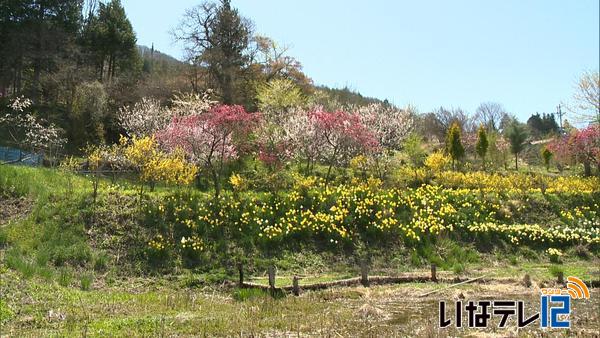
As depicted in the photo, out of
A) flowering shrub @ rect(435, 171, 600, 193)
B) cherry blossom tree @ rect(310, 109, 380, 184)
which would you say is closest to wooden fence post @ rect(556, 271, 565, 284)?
flowering shrub @ rect(435, 171, 600, 193)

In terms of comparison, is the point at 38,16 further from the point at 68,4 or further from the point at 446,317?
the point at 446,317

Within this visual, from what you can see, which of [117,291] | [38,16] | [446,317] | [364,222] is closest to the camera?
[446,317]

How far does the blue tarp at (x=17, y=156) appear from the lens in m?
22.9

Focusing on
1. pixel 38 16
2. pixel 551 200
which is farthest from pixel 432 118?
pixel 38 16

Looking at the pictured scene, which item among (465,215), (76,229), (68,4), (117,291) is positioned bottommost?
(117,291)

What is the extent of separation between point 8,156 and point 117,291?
17.2 m

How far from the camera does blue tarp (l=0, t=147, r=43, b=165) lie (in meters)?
22.9

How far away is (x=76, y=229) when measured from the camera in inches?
557

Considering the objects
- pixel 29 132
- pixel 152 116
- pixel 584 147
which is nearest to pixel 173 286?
pixel 152 116

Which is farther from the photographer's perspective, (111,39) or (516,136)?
(111,39)

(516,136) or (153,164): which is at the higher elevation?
(516,136)

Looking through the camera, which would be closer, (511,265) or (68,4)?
(511,265)

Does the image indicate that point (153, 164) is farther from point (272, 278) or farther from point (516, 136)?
point (516, 136)

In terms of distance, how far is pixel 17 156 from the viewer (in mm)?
24859
